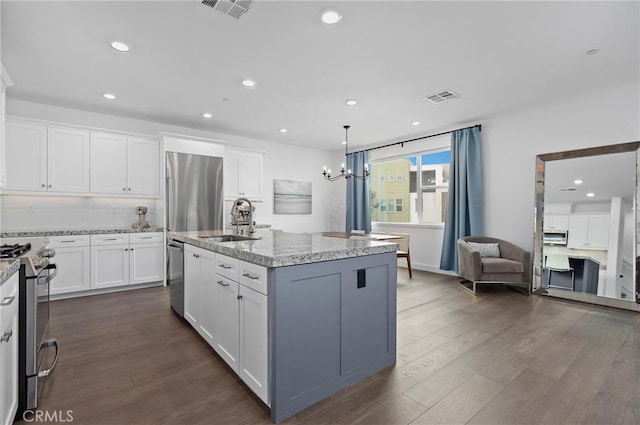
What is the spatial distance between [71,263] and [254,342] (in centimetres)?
372

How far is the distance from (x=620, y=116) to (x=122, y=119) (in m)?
7.05

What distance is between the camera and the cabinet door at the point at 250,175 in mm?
5895

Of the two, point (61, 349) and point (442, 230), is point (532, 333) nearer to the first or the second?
point (442, 230)

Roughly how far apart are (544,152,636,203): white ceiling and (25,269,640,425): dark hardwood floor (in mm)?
1489

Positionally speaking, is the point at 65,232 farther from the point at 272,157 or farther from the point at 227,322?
the point at 272,157

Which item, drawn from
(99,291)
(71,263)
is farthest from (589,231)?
(71,263)

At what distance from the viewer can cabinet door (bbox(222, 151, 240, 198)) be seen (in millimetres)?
5688

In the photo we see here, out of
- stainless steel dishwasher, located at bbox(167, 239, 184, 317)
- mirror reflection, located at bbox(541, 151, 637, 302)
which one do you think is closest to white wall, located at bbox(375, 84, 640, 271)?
mirror reflection, located at bbox(541, 151, 637, 302)

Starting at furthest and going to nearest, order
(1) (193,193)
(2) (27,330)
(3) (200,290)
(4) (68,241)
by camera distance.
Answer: (1) (193,193) → (4) (68,241) → (3) (200,290) → (2) (27,330)

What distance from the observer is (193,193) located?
5035mm

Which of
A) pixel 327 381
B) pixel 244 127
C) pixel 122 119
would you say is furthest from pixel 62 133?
pixel 327 381

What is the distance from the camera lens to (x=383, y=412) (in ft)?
5.69

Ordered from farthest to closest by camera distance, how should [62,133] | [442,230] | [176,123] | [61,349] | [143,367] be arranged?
[442,230]
[176,123]
[62,133]
[61,349]
[143,367]

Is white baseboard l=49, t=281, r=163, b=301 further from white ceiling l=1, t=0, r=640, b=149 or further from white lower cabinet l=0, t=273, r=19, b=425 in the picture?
white lower cabinet l=0, t=273, r=19, b=425
